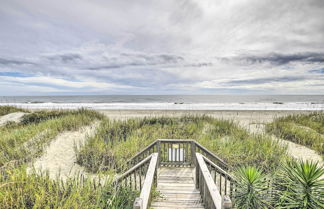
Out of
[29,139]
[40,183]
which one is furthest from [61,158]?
[40,183]

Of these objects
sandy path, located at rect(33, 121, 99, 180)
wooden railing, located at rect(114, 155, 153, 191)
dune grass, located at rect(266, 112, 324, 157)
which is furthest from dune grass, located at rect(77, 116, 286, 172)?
dune grass, located at rect(266, 112, 324, 157)

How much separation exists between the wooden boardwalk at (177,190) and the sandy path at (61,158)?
340 cm

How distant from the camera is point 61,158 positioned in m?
7.82

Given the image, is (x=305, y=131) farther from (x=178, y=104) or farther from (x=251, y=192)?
(x=178, y=104)

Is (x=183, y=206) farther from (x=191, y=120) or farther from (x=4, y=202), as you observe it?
(x=191, y=120)

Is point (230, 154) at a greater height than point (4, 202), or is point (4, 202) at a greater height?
point (4, 202)

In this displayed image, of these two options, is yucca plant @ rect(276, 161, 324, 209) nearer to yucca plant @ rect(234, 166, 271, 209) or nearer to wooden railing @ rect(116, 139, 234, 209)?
yucca plant @ rect(234, 166, 271, 209)

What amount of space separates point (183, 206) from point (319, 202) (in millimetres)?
2896

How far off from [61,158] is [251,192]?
832cm

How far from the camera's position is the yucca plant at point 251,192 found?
10.1 feet

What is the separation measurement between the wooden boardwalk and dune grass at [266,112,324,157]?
7.73 metres

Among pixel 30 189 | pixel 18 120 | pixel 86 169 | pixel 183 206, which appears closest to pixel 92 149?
pixel 86 169

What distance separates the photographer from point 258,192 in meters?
3.15

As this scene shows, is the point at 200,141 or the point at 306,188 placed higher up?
the point at 306,188
